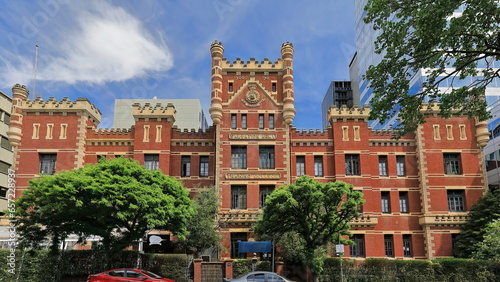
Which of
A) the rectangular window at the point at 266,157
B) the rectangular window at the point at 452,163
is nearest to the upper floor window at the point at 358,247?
the rectangular window at the point at 266,157

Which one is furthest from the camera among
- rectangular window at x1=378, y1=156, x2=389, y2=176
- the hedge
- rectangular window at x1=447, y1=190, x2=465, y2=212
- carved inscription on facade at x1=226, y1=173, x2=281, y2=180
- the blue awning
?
rectangular window at x1=378, y1=156, x2=389, y2=176

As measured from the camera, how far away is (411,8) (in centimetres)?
1488

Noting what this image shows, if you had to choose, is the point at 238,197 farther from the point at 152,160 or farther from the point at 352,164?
the point at 352,164

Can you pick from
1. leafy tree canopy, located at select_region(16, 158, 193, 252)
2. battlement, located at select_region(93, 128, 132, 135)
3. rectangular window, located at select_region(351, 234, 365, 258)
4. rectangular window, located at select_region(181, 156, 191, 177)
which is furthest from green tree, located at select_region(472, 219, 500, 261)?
battlement, located at select_region(93, 128, 132, 135)

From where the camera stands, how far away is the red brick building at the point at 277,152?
37.3 metres

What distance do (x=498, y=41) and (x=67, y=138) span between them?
115ft

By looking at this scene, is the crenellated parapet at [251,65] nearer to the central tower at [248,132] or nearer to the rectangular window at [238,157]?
the central tower at [248,132]

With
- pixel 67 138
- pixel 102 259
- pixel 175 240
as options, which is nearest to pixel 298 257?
pixel 175 240

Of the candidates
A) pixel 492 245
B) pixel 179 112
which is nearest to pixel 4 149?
pixel 179 112

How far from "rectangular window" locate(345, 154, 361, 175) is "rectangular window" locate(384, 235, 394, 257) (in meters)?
6.45

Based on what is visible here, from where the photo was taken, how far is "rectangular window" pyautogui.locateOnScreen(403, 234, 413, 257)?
124ft

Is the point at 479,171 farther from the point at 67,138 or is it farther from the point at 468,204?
the point at 67,138

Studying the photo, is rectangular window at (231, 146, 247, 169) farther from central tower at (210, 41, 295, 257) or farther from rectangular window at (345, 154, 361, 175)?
rectangular window at (345, 154, 361, 175)

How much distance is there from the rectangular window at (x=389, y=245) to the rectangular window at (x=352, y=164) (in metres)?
6.45
